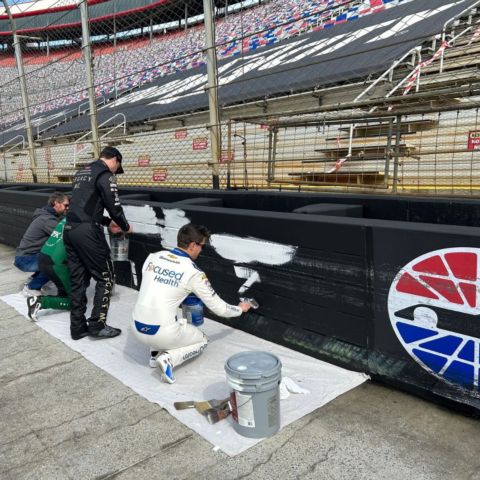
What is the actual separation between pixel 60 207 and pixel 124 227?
Result: 1232mm

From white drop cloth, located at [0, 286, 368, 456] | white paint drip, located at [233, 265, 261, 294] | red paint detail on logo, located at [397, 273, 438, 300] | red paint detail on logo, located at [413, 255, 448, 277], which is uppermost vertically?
red paint detail on logo, located at [413, 255, 448, 277]

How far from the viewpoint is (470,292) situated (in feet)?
7.24

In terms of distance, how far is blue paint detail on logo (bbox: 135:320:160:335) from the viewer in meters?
2.92

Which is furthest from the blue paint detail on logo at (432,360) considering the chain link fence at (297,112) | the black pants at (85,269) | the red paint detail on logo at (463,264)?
the black pants at (85,269)

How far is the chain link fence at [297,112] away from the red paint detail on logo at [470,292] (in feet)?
7.54

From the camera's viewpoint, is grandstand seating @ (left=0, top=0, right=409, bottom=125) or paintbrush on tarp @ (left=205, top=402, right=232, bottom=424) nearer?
paintbrush on tarp @ (left=205, top=402, right=232, bottom=424)

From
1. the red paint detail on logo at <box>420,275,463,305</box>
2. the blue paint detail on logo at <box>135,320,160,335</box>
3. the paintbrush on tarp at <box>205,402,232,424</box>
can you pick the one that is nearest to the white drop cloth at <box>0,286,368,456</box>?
the paintbrush on tarp at <box>205,402,232,424</box>

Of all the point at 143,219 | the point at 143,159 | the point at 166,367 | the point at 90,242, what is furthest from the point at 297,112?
the point at 143,159

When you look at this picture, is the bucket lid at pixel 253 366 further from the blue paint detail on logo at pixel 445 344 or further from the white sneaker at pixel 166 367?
the blue paint detail on logo at pixel 445 344

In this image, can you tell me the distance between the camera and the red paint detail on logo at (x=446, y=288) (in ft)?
7.43

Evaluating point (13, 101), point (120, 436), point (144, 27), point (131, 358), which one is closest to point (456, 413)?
point (120, 436)

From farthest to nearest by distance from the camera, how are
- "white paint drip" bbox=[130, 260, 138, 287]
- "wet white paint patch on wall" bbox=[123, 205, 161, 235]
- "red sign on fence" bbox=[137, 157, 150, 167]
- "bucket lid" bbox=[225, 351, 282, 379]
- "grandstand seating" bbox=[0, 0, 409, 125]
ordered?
"grandstand seating" bbox=[0, 0, 409, 125]
"red sign on fence" bbox=[137, 157, 150, 167]
"white paint drip" bbox=[130, 260, 138, 287]
"wet white paint patch on wall" bbox=[123, 205, 161, 235]
"bucket lid" bbox=[225, 351, 282, 379]

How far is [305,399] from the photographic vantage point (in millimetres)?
2662

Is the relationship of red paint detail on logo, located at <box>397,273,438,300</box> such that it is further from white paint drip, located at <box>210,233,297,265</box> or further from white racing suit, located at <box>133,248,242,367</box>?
white racing suit, located at <box>133,248,242,367</box>
